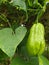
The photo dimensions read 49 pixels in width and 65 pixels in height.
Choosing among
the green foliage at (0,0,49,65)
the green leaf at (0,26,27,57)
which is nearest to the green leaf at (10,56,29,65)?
the green foliage at (0,0,49,65)

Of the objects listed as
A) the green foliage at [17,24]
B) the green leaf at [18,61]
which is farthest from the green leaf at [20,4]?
the green leaf at [18,61]

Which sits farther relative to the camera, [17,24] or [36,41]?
[17,24]

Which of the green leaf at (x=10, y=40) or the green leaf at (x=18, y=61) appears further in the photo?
the green leaf at (x=18, y=61)

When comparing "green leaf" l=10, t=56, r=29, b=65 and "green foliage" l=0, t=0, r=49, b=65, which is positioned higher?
"green foliage" l=0, t=0, r=49, b=65

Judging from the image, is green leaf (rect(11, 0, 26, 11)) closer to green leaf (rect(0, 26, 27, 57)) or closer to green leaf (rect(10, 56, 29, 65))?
green leaf (rect(0, 26, 27, 57))

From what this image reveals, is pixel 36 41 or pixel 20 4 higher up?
pixel 20 4

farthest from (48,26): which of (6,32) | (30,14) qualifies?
(6,32)

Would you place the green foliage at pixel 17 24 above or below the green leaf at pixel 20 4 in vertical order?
below

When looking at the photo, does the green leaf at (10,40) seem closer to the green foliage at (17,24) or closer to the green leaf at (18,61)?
the green foliage at (17,24)

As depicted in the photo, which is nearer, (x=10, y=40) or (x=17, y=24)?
(x=10, y=40)

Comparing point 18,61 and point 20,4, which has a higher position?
point 20,4
